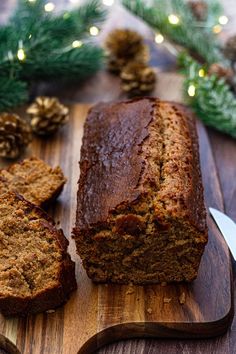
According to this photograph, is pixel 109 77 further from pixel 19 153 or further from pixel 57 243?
pixel 57 243

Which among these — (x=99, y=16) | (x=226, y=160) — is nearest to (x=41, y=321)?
(x=226, y=160)

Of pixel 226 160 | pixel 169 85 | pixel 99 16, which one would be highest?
pixel 99 16

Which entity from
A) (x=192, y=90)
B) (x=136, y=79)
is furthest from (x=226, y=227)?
(x=136, y=79)

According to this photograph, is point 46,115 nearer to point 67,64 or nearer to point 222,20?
point 67,64

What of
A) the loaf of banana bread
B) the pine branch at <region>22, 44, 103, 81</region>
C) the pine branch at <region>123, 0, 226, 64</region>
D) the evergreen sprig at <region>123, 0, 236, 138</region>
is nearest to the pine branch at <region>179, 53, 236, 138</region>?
the evergreen sprig at <region>123, 0, 236, 138</region>

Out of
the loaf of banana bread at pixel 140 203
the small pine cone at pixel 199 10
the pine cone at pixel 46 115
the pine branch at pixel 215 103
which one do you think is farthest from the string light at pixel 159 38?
the loaf of banana bread at pixel 140 203

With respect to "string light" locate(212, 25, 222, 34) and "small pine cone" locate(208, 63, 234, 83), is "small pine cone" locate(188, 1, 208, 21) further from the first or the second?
"small pine cone" locate(208, 63, 234, 83)
